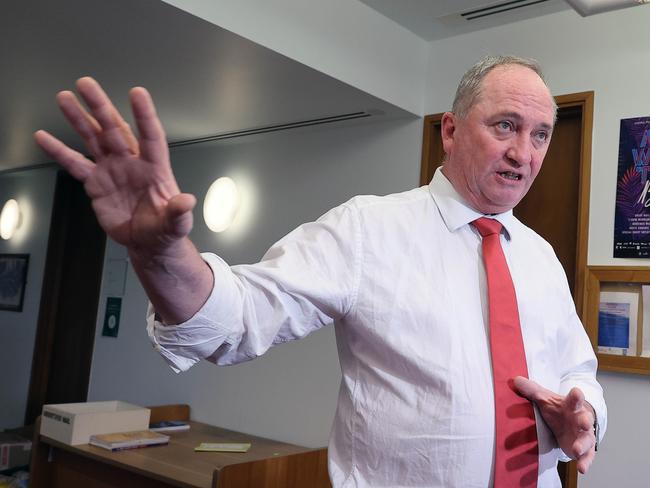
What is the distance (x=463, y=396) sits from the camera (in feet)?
3.61

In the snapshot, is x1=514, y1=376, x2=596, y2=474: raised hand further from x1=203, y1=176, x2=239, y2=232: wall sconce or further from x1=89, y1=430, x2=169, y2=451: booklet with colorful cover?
x1=203, y1=176, x2=239, y2=232: wall sconce

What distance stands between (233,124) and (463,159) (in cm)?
241

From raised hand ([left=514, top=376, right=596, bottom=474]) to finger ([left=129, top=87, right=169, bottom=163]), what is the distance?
A: 2.39 ft

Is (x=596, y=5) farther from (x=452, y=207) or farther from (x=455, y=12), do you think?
(x=452, y=207)

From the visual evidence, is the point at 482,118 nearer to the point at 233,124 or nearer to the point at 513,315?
the point at 513,315

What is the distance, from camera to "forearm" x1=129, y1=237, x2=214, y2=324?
74 cm

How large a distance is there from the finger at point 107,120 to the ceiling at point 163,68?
1.54 meters

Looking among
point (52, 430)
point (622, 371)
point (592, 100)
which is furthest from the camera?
point (52, 430)

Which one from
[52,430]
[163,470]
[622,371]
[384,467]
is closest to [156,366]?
[52,430]

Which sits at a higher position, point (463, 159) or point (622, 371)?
point (463, 159)

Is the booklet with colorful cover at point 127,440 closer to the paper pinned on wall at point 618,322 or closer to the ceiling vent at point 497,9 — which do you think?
the paper pinned on wall at point 618,322

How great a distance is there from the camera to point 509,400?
113 cm

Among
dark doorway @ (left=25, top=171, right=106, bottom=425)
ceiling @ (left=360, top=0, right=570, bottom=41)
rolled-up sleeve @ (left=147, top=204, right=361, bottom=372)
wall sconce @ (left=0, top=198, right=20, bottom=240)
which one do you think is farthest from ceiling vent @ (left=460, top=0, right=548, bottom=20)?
wall sconce @ (left=0, top=198, right=20, bottom=240)

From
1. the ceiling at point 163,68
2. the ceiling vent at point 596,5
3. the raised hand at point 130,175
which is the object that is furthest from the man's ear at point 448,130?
the ceiling at point 163,68
